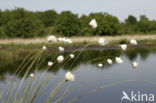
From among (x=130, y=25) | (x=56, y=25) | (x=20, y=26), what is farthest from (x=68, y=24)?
(x=130, y=25)

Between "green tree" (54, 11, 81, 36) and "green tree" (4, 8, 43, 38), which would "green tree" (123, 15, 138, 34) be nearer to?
"green tree" (54, 11, 81, 36)

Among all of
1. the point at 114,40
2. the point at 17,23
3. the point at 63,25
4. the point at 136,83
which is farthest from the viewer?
the point at 63,25

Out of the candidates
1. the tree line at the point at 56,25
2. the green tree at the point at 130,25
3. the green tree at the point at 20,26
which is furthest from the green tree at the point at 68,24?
the green tree at the point at 130,25

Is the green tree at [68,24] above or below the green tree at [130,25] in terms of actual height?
above

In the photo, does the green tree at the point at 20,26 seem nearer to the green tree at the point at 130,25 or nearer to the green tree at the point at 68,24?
the green tree at the point at 68,24

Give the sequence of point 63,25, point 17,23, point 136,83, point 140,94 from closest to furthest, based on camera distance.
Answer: point 140,94
point 136,83
point 17,23
point 63,25

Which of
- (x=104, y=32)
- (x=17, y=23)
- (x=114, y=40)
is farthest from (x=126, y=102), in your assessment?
(x=104, y=32)

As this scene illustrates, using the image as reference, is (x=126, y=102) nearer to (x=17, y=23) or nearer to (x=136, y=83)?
(x=136, y=83)

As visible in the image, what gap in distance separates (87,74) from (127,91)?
160cm

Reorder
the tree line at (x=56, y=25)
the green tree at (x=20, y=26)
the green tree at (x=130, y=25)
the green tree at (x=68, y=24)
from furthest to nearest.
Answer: the green tree at (x=130, y=25)
the green tree at (x=68, y=24)
the green tree at (x=20, y=26)
the tree line at (x=56, y=25)

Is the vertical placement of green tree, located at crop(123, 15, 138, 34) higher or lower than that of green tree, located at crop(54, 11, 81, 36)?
lower

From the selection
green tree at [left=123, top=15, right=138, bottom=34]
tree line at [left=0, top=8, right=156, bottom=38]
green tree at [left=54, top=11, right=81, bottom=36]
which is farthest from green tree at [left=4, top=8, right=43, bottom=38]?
green tree at [left=123, top=15, right=138, bottom=34]

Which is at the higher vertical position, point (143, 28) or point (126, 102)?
point (126, 102)

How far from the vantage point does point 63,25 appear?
20.2 meters
